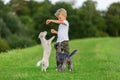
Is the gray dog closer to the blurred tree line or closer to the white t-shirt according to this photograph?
the white t-shirt

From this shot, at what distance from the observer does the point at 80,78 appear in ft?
47.1

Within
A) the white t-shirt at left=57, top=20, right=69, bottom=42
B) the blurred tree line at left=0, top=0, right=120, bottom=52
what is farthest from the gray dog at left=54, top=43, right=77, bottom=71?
the blurred tree line at left=0, top=0, right=120, bottom=52

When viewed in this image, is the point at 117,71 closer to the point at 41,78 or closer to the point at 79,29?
the point at 41,78

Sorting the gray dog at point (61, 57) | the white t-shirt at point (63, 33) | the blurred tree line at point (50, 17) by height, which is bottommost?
the gray dog at point (61, 57)

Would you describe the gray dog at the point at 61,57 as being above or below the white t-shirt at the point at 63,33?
below

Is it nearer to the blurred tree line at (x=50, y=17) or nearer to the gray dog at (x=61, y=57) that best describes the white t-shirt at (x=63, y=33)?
the gray dog at (x=61, y=57)

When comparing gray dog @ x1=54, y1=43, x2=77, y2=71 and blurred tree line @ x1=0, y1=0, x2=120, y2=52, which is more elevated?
blurred tree line @ x1=0, y1=0, x2=120, y2=52

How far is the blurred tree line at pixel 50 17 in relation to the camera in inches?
3583

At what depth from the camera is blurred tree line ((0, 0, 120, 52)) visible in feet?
299

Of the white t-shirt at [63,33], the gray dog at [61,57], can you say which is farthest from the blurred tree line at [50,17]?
the gray dog at [61,57]

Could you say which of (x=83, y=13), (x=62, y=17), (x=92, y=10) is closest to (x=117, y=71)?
(x=62, y=17)

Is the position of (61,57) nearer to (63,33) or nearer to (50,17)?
(63,33)

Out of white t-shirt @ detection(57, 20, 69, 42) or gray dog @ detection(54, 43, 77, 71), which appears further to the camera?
white t-shirt @ detection(57, 20, 69, 42)

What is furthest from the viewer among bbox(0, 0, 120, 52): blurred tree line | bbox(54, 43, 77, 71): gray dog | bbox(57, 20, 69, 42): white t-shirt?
bbox(0, 0, 120, 52): blurred tree line
